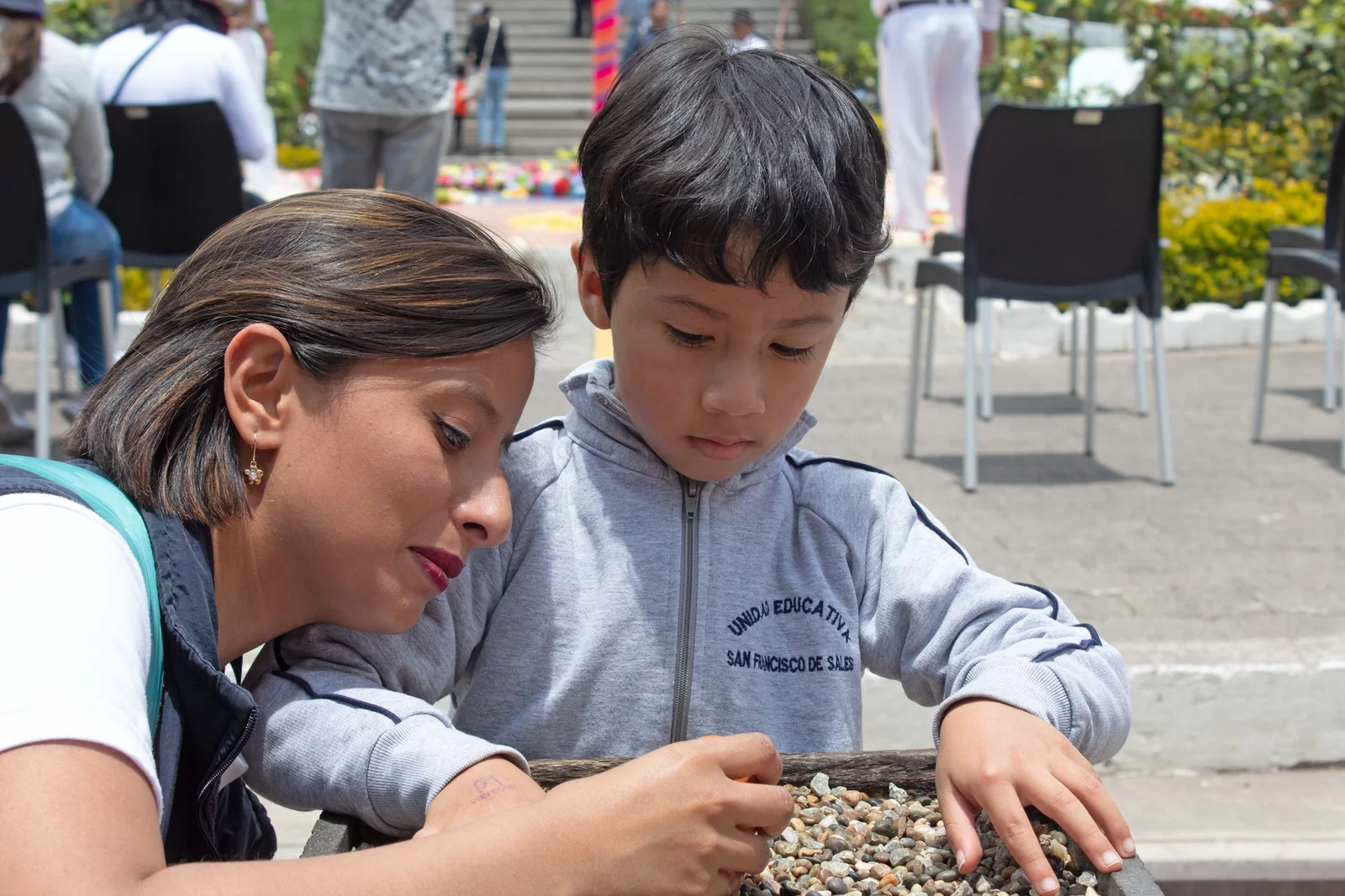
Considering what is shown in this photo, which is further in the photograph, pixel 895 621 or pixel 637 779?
pixel 895 621

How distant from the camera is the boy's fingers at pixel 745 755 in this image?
121 cm

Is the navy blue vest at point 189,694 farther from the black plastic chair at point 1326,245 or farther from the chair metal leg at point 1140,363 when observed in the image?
the black plastic chair at point 1326,245

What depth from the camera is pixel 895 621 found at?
1.68m

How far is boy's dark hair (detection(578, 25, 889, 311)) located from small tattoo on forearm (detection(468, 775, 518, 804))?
0.57 m

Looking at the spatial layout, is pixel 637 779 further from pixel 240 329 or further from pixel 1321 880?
pixel 1321 880

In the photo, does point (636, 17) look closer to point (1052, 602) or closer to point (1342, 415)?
point (1342, 415)

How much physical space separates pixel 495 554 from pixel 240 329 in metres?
0.41

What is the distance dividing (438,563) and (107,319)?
170 inches

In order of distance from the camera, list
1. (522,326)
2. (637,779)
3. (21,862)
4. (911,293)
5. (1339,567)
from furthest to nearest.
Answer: (911,293) → (1339,567) → (522,326) → (637,779) → (21,862)

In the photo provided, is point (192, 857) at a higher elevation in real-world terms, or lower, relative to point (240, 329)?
lower

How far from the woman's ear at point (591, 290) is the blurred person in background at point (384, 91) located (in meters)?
4.21

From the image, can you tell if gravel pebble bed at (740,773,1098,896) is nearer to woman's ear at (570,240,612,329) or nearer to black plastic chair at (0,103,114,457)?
woman's ear at (570,240,612,329)

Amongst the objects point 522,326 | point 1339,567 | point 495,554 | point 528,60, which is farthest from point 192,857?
point 528,60

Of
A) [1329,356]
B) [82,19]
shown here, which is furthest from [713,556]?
[82,19]
